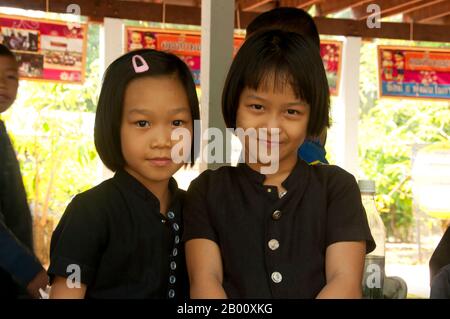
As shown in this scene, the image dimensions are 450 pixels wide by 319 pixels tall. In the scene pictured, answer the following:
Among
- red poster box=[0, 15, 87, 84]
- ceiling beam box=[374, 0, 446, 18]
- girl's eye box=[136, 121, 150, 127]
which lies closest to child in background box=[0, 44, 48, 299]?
girl's eye box=[136, 121, 150, 127]

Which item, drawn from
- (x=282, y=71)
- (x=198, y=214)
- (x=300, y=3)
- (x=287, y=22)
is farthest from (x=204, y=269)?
(x=300, y=3)

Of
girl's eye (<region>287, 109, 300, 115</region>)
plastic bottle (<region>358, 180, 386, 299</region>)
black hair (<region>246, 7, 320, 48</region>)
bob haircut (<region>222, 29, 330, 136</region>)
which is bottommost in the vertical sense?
plastic bottle (<region>358, 180, 386, 299</region>)

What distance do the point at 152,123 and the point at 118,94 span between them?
0.07 m

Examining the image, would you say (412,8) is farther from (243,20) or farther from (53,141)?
(53,141)

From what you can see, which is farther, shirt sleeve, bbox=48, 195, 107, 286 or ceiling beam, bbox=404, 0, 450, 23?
ceiling beam, bbox=404, 0, 450, 23

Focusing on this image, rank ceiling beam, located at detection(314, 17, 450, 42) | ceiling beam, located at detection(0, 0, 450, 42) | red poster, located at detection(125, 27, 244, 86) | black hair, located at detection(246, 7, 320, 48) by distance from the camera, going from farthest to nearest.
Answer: red poster, located at detection(125, 27, 244, 86) → ceiling beam, located at detection(314, 17, 450, 42) → ceiling beam, located at detection(0, 0, 450, 42) → black hair, located at detection(246, 7, 320, 48)

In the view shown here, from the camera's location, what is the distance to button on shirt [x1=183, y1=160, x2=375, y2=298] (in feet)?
3.23

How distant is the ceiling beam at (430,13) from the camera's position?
9.15ft

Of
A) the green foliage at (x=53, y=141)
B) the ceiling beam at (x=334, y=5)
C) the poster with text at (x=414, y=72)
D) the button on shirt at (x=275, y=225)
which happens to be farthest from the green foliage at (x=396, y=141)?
the button on shirt at (x=275, y=225)

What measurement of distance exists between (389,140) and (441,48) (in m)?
0.58

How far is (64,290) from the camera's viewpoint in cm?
95

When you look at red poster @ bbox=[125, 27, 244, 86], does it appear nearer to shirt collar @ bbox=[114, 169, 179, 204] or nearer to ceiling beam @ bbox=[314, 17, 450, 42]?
ceiling beam @ bbox=[314, 17, 450, 42]

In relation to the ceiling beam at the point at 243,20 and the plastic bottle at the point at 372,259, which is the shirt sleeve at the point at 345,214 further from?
the ceiling beam at the point at 243,20
